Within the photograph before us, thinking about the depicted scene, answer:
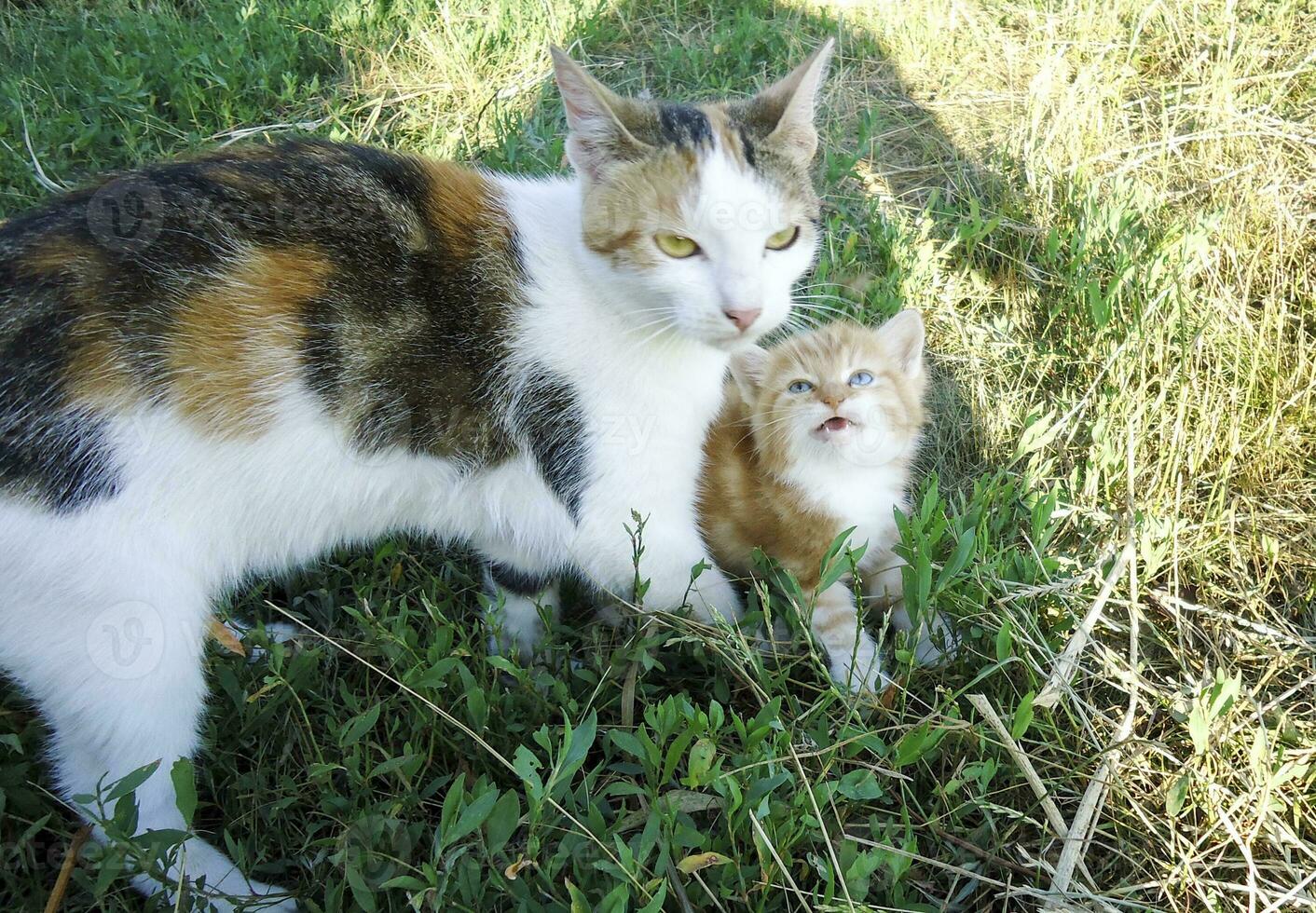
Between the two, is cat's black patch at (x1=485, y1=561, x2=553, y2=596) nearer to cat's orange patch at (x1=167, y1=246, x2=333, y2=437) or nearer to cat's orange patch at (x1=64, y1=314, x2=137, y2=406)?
cat's orange patch at (x1=167, y1=246, x2=333, y2=437)

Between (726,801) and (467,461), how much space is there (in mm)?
871

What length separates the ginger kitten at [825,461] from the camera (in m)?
2.15

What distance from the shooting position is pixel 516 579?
2209 mm

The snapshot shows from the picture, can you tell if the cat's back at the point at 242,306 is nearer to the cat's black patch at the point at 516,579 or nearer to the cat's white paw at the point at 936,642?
the cat's black patch at the point at 516,579

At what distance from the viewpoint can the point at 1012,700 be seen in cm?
193

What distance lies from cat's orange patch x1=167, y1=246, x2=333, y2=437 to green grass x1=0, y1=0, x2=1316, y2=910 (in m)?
0.51

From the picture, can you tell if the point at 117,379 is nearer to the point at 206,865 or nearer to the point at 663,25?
the point at 206,865

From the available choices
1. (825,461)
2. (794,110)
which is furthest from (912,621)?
(794,110)

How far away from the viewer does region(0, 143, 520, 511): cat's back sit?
1628mm

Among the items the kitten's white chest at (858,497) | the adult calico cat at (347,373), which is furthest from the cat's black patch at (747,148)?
the kitten's white chest at (858,497)

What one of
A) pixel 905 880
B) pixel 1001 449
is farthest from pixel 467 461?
pixel 1001 449

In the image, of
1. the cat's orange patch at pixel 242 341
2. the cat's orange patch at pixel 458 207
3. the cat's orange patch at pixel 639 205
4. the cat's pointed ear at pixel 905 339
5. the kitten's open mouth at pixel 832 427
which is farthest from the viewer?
the cat's pointed ear at pixel 905 339

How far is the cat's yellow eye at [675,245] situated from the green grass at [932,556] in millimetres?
744

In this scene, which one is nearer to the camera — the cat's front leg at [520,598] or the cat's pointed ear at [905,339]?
the cat's front leg at [520,598]
